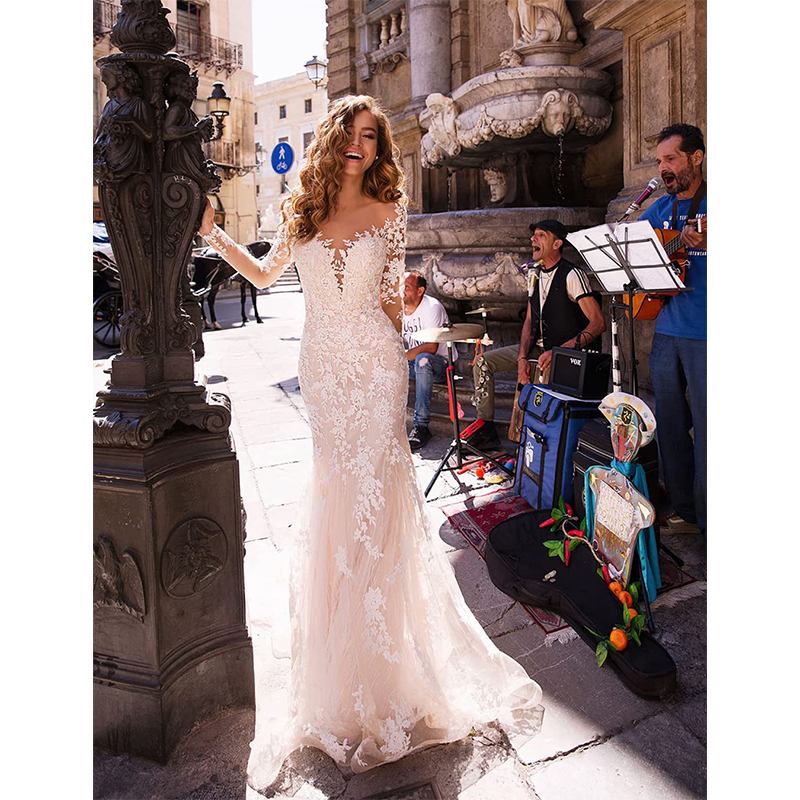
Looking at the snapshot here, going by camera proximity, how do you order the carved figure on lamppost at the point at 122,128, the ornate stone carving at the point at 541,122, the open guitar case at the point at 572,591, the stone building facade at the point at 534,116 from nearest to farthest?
the carved figure on lamppost at the point at 122,128, the open guitar case at the point at 572,591, the stone building facade at the point at 534,116, the ornate stone carving at the point at 541,122

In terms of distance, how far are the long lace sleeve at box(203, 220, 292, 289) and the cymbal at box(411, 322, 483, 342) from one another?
2101mm

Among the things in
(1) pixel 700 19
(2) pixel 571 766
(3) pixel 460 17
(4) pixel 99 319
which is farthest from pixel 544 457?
(4) pixel 99 319

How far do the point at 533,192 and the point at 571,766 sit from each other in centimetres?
631

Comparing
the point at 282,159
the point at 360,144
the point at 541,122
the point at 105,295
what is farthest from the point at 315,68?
the point at 360,144

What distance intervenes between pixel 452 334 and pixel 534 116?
297cm

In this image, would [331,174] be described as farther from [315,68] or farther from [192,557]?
[315,68]

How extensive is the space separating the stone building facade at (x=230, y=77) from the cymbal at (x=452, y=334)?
835 inches

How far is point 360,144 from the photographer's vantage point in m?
2.22

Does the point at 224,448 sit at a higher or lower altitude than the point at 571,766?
higher

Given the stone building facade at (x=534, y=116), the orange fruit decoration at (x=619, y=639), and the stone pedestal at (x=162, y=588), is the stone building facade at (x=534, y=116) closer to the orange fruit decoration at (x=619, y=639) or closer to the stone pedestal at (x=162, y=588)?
the orange fruit decoration at (x=619, y=639)

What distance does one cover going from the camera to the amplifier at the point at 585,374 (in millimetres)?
3750

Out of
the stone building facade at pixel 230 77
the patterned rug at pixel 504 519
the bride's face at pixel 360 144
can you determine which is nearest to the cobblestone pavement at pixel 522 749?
the patterned rug at pixel 504 519

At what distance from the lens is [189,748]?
215 cm

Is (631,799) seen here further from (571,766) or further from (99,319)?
(99,319)
